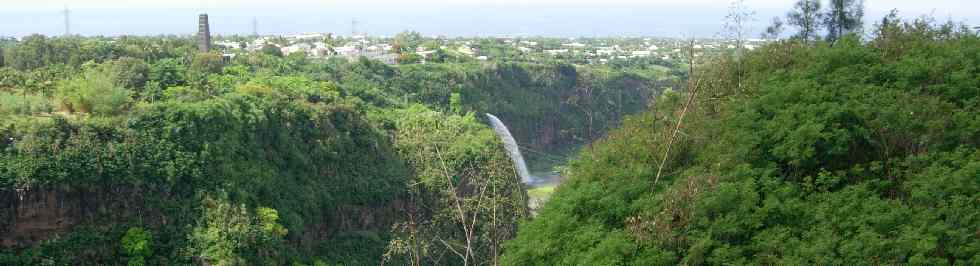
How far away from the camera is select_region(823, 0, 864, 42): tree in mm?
22328

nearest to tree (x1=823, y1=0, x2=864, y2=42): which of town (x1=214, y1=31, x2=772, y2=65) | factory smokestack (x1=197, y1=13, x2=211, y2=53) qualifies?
town (x1=214, y1=31, x2=772, y2=65)

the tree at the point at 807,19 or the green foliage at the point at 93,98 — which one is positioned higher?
the tree at the point at 807,19

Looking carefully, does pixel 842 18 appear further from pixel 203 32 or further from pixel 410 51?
pixel 410 51

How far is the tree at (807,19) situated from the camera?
885 inches

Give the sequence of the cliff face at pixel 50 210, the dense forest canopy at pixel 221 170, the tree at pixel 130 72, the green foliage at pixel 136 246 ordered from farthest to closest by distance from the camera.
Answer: the tree at pixel 130 72
the green foliage at pixel 136 246
the dense forest canopy at pixel 221 170
the cliff face at pixel 50 210

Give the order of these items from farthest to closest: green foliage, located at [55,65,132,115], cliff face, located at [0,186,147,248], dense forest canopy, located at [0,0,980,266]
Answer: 1. green foliage, located at [55,65,132,115]
2. cliff face, located at [0,186,147,248]
3. dense forest canopy, located at [0,0,980,266]

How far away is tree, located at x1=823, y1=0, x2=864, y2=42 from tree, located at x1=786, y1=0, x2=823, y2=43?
10.4 inches

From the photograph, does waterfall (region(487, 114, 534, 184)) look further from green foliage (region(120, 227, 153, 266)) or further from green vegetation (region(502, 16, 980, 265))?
green vegetation (region(502, 16, 980, 265))

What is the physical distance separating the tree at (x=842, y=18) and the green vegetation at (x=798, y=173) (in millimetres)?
4378

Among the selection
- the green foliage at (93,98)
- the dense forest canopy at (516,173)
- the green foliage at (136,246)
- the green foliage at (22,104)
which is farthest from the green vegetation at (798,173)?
the green foliage at (22,104)

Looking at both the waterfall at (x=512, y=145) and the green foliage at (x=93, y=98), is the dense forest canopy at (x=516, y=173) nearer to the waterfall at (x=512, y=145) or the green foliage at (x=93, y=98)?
the green foliage at (x=93, y=98)

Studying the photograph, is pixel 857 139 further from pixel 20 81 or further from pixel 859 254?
pixel 20 81

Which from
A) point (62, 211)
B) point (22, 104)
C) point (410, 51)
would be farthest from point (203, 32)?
point (62, 211)

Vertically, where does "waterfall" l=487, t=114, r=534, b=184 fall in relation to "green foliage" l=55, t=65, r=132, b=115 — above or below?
below
